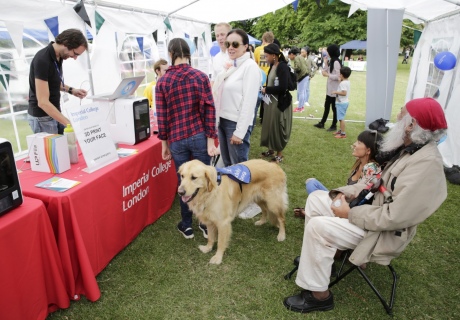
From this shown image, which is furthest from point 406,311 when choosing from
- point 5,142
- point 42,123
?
point 42,123

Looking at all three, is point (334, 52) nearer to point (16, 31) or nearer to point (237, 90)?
point (237, 90)

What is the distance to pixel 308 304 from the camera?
7.57 feet

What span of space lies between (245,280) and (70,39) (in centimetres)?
266

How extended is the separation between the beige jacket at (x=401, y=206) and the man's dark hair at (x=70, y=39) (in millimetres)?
2727

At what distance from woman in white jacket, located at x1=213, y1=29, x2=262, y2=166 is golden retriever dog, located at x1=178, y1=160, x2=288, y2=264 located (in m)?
0.43

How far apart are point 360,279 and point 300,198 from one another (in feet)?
5.23

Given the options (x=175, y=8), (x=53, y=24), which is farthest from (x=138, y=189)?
(x=175, y=8)

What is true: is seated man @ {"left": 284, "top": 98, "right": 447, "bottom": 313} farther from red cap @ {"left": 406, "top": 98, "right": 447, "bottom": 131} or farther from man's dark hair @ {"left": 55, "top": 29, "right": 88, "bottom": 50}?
man's dark hair @ {"left": 55, "top": 29, "right": 88, "bottom": 50}

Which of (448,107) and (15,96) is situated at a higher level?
(15,96)

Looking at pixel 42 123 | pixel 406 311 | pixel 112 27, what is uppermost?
pixel 112 27

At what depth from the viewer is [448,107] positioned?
5289mm

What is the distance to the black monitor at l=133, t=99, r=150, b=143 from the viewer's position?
309 centimetres

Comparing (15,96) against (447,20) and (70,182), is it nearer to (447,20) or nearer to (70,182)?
(70,182)

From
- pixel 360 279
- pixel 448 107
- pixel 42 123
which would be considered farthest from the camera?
pixel 448 107
